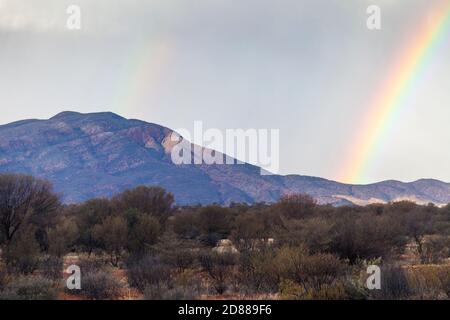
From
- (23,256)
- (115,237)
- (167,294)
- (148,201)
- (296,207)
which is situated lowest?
(296,207)

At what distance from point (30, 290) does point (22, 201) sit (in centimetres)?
1570

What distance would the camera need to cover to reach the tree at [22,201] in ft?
88.9

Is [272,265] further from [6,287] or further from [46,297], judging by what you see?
[6,287]

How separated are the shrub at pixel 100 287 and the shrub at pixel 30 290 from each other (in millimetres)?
1425

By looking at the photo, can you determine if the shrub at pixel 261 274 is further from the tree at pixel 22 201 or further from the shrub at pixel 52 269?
the tree at pixel 22 201

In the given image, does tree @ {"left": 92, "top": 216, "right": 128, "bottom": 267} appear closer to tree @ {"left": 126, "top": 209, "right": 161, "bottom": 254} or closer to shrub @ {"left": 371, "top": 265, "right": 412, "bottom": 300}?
tree @ {"left": 126, "top": 209, "right": 161, "bottom": 254}

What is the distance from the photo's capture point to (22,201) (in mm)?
28312

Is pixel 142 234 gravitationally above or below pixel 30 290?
below

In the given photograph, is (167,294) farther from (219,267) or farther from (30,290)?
(219,267)

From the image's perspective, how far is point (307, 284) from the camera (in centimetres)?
1413

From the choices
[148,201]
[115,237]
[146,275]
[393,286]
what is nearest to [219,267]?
[146,275]

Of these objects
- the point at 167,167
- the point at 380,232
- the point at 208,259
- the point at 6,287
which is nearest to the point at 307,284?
the point at 208,259

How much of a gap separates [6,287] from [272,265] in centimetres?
776
